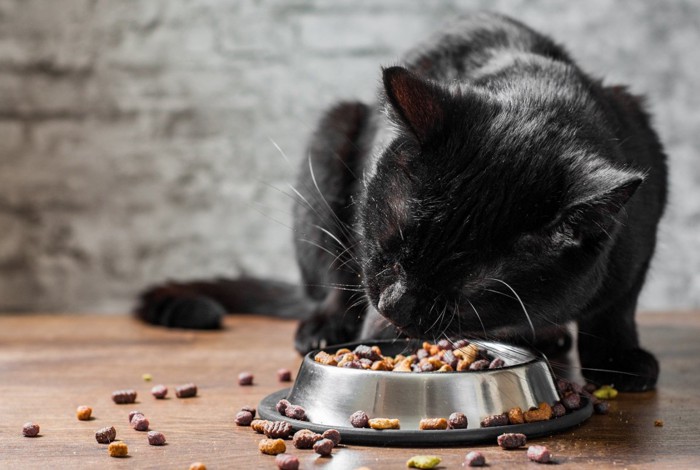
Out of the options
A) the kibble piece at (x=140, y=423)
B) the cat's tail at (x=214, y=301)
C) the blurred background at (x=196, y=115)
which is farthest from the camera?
the blurred background at (x=196, y=115)

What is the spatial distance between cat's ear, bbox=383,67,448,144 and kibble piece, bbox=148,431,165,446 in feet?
1.91

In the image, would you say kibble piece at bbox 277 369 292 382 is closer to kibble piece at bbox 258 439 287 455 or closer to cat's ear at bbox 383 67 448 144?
kibble piece at bbox 258 439 287 455

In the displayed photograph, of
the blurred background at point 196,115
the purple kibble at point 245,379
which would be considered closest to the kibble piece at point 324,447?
the purple kibble at point 245,379

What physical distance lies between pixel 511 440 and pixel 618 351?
612 mm

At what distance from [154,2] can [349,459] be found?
2399 millimetres

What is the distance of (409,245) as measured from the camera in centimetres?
122

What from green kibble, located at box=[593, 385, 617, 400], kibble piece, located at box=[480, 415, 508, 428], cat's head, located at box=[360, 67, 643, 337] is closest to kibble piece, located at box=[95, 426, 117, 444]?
cat's head, located at box=[360, 67, 643, 337]

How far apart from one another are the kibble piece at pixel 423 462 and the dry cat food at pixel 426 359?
0.23m

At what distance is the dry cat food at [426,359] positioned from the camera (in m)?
1.33

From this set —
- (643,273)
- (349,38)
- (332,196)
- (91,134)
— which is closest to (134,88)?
(91,134)

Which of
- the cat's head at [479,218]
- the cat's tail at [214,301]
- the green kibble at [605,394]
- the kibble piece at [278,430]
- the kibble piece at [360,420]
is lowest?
the cat's tail at [214,301]

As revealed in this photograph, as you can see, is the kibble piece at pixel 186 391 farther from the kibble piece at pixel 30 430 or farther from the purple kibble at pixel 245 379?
the kibble piece at pixel 30 430

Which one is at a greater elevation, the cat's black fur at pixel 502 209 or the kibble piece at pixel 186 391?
the cat's black fur at pixel 502 209

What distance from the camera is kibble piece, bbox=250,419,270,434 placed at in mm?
1259
